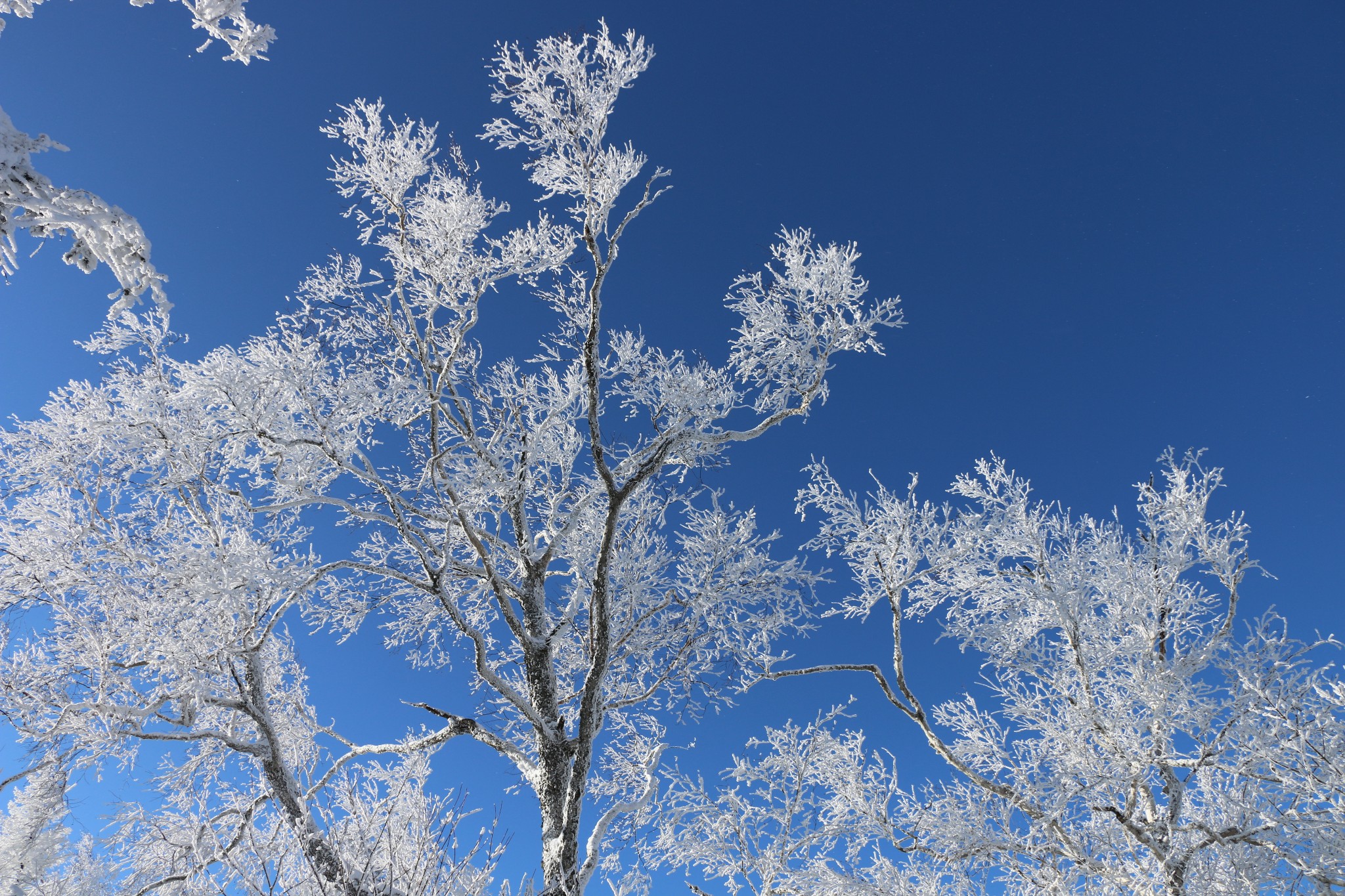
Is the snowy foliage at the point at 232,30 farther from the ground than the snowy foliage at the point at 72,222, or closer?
farther from the ground

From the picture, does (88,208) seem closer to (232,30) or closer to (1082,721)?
(232,30)

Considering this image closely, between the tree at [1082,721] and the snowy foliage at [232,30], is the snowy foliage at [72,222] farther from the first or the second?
the tree at [1082,721]

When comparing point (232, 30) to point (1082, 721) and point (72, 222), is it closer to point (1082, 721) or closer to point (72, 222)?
point (72, 222)

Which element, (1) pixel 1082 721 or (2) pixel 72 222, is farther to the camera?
(1) pixel 1082 721

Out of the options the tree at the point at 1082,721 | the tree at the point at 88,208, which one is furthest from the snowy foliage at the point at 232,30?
the tree at the point at 1082,721

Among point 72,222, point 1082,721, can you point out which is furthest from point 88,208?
point 1082,721

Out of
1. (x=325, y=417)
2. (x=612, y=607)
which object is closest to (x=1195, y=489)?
(x=612, y=607)

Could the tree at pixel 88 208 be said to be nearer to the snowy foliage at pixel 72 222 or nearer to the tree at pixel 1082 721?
the snowy foliage at pixel 72 222

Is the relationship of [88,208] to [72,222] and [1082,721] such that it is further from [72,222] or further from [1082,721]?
[1082,721]

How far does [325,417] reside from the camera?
21.4 feet

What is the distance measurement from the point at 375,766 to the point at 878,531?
27.4ft

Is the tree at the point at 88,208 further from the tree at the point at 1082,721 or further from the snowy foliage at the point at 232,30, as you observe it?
the tree at the point at 1082,721

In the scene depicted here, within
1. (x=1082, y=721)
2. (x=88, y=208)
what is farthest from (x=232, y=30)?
(x=1082, y=721)

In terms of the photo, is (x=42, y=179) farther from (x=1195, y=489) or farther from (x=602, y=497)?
(x=1195, y=489)
